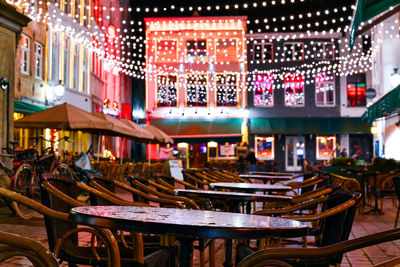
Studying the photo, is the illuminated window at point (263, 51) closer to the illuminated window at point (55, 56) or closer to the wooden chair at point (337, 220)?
the illuminated window at point (55, 56)

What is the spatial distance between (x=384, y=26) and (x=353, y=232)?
15780 mm

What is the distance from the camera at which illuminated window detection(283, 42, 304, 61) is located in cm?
3156

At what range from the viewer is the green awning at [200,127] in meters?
29.5

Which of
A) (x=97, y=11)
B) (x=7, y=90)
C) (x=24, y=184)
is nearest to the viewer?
(x=24, y=184)

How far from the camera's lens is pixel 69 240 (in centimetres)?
306

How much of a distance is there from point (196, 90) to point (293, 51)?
259 inches

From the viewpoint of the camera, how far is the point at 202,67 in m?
31.1

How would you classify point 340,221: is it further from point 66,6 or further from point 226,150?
point 226,150

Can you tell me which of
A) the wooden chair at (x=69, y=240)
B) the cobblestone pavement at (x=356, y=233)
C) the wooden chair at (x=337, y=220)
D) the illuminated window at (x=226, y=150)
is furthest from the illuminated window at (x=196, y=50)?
the wooden chair at (x=69, y=240)

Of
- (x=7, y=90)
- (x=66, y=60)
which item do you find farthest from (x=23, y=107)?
(x=7, y=90)

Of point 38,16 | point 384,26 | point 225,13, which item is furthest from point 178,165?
point 225,13

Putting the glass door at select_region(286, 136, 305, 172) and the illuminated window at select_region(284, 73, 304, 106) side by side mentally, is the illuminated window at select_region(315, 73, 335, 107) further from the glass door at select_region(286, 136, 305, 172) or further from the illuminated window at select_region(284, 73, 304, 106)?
the glass door at select_region(286, 136, 305, 172)

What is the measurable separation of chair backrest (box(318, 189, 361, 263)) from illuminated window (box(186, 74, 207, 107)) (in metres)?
27.9

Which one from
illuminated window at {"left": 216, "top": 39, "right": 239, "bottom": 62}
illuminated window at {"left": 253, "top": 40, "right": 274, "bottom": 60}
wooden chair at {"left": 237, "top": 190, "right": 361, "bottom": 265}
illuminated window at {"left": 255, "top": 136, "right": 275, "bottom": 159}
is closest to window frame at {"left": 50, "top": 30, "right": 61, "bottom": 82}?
illuminated window at {"left": 216, "top": 39, "right": 239, "bottom": 62}
